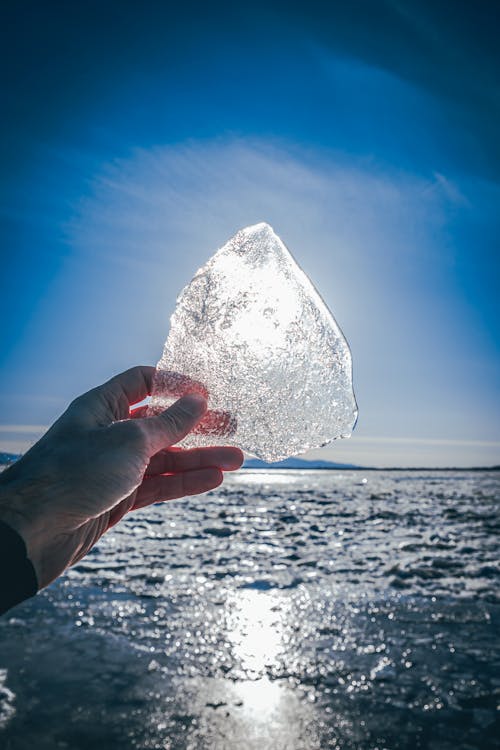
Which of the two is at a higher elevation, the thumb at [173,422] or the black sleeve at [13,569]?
the thumb at [173,422]

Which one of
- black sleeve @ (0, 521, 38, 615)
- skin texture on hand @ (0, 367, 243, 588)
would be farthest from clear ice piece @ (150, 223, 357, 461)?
black sleeve @ (0, 521, 38, 615)

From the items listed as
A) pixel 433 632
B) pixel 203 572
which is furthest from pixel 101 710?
pixel 203 572

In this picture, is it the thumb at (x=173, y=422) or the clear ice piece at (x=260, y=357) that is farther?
the clear ice piece at (x=260, y=357)

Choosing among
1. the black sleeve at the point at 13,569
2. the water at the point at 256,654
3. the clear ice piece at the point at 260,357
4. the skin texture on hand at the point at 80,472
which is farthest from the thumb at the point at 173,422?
the water at the point at 256,654

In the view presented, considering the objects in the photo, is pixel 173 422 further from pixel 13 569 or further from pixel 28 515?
pixel 13 569

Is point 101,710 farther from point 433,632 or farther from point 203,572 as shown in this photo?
point 203,572

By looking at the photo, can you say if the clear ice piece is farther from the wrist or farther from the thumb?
the wrist

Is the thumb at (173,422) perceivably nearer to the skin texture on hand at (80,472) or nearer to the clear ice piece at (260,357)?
the skin texture on hand at (80,472)
